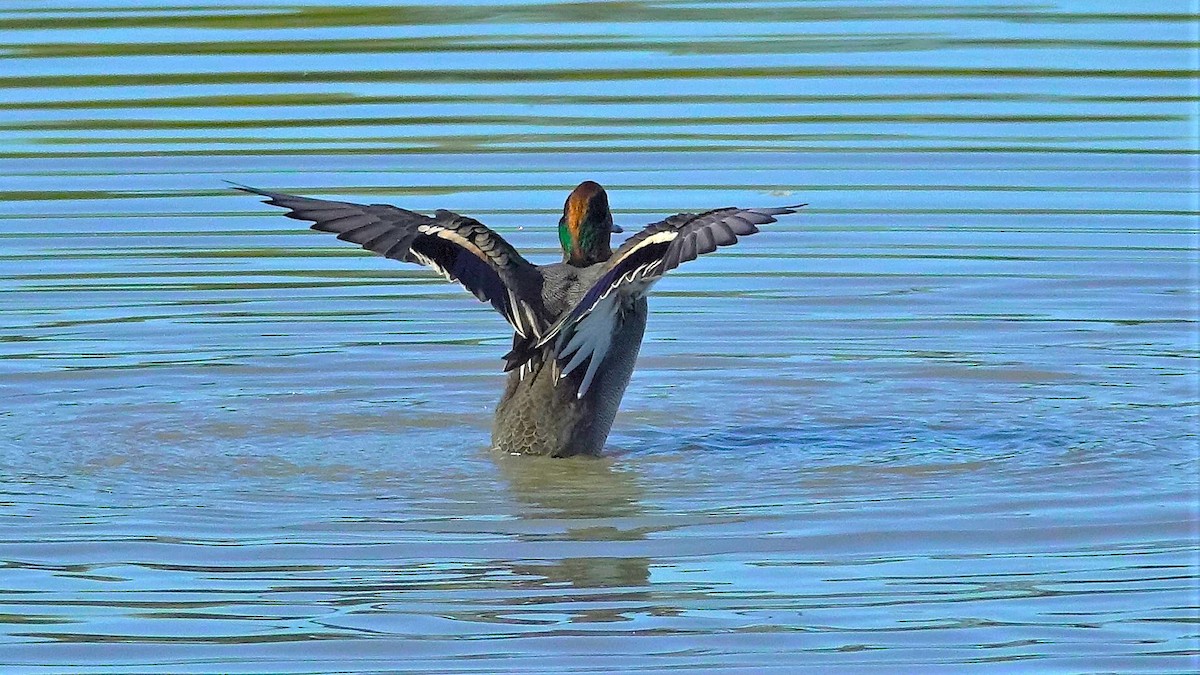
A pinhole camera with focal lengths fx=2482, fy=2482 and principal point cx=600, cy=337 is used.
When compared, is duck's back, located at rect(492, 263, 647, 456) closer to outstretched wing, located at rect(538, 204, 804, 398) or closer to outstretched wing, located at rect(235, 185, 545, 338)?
outstretched wing, located at rect(538, 204, 804, 398)

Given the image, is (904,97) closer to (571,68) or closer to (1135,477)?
(571,68)

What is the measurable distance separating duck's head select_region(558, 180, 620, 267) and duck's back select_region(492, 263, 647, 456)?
0.09 metres

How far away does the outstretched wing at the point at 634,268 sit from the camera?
766 centimetres

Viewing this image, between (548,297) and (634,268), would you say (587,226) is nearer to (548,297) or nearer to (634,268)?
(548,297)

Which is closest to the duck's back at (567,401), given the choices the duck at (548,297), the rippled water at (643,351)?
the duck at (548,297)

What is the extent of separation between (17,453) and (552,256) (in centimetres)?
371

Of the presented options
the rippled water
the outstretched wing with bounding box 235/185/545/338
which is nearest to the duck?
the outstretched wing with bounding box 235/185/545/338

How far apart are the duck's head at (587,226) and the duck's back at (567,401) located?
0.09 meters

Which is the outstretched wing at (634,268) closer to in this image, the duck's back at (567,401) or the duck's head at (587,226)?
the duck's back at (567,401)

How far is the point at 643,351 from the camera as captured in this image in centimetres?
1043

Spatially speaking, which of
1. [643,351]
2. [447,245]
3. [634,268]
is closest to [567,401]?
[447,245]

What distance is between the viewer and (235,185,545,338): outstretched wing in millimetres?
8461

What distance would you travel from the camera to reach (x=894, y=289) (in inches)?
443

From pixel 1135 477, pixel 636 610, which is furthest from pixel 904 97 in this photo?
pixel 636 610
